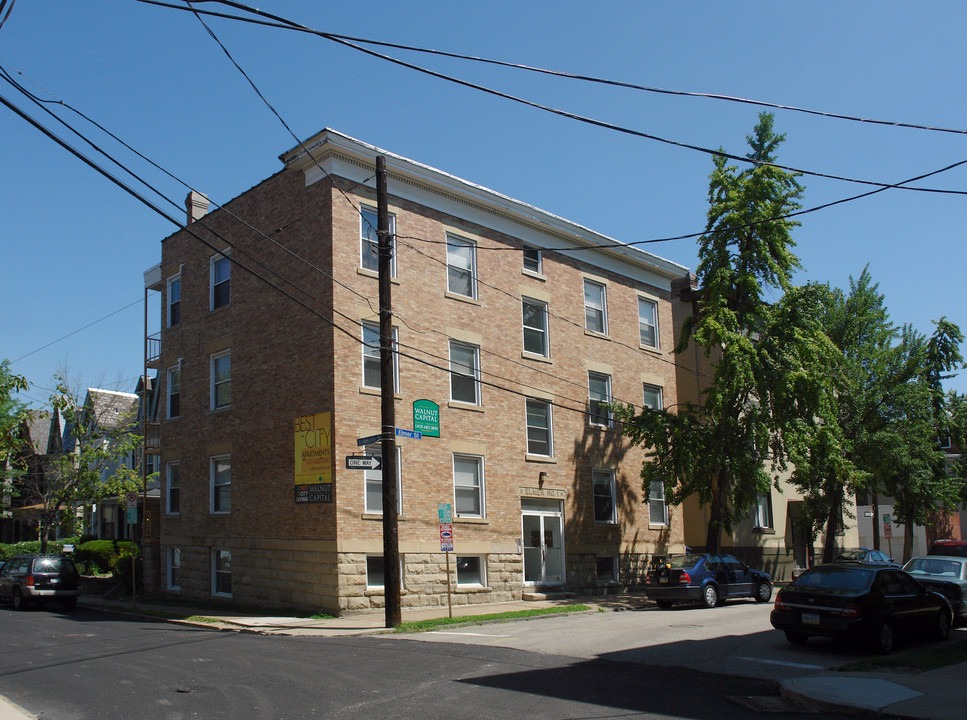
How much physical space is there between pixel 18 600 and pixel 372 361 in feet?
40.7

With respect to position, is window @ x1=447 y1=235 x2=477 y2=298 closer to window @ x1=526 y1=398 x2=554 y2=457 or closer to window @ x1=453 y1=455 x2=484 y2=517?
window @ x1=526 y1=398 x2=554 y2=457

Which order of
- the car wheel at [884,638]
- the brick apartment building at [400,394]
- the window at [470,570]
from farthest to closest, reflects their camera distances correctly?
1. the window at [470,570]
2. the brick apartment building at [400,394]
3. the car wheel at [884,638]

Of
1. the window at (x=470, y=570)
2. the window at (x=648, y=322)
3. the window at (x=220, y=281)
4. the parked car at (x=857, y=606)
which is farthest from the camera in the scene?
the window at (x=648, y=322)

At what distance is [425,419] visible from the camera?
1969 cm

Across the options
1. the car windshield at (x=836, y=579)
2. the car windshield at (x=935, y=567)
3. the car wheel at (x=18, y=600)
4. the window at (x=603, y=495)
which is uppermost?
the window at (x=603, y=495)

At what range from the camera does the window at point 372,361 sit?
21406 millimetres

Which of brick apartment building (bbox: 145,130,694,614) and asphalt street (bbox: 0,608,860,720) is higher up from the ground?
brick apartment building (bbox: 145,130,694,614)

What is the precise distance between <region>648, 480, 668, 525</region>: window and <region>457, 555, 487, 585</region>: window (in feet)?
26.4

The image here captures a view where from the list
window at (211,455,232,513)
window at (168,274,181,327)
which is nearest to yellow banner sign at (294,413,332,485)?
window at (211,455,232,513)

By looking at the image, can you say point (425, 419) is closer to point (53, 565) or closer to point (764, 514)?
point (53, 565)

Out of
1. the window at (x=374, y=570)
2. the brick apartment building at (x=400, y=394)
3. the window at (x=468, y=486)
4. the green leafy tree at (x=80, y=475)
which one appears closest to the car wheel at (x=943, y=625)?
the brick apartment building at (x=400, y=394)

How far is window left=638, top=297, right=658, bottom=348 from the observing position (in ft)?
98.9

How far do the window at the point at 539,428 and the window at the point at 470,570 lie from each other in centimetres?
375

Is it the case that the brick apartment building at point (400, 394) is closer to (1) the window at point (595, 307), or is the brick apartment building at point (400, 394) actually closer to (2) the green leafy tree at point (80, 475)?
(1) the window at point (595, 307)
